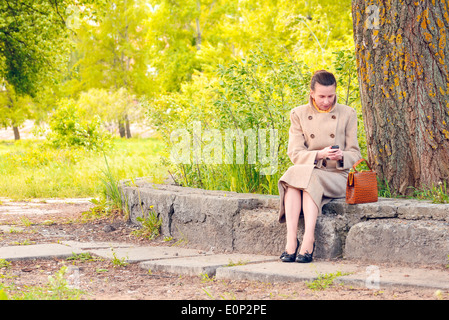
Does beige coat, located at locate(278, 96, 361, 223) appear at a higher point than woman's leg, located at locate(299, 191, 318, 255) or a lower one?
higher

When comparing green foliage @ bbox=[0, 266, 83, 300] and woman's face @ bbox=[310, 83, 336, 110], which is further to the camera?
woman's face @ bbox=[310, 83, 336, 110]

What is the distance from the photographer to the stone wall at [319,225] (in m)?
4.00

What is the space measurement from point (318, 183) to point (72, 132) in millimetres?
10522

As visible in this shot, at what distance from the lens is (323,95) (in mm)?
4488

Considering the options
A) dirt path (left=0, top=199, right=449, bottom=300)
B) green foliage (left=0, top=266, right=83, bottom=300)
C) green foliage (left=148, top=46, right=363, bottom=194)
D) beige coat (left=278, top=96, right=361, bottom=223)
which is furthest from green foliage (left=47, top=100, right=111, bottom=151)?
green foliage (left=0, top=266, right=83, bottom=300)

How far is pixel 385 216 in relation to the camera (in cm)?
422

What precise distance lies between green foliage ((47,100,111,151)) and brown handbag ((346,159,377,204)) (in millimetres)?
10004

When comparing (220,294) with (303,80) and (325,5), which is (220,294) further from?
(325,5)

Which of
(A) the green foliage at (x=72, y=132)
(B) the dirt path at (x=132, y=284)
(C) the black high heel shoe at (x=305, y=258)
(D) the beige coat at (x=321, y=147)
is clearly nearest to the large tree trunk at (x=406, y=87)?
(D) the beige coat at (x=321, y=147)

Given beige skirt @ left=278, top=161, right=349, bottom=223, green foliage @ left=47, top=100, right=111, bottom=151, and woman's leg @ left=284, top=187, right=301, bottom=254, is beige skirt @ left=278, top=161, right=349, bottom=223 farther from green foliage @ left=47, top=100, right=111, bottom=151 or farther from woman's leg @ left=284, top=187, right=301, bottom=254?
green foliage @ left=47, top=100, right=111, bottom=151

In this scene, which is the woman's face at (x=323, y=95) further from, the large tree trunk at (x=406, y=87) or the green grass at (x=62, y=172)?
the green grass at (x=62, y=172)

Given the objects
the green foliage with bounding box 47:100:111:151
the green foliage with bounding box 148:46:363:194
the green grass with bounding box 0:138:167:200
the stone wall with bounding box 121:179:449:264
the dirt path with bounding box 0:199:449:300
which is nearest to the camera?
the dirt path with bounding box 0:199:449:300

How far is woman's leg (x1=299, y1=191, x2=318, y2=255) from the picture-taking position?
4.26 metres

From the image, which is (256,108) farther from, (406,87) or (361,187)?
(361,187)
